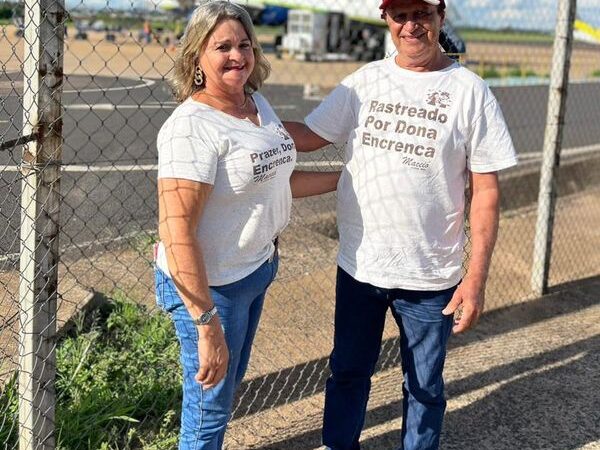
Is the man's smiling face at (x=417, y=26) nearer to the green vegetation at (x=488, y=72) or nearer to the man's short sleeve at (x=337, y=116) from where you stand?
the man's short sleeve at (x=337, y=116)

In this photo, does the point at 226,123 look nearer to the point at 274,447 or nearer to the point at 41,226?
the point at 41,226

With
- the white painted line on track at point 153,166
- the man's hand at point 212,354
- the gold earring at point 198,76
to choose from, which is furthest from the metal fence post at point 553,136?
the man's hand at point 212,354

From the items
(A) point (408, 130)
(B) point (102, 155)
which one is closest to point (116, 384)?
(A) point (408, 130)

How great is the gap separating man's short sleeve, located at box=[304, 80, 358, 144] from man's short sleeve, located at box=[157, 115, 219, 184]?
0.72 meters

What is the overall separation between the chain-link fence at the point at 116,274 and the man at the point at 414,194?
683mm

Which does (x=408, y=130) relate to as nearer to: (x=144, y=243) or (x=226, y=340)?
(x=226, y=340)

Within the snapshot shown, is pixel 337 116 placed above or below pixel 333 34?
above

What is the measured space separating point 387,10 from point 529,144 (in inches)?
359

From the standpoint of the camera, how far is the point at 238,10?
246 centimetres

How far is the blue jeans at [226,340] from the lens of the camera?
8.21 feet

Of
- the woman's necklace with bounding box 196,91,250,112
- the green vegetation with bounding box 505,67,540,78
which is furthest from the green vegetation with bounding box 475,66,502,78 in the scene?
the woman's necklace with bounding box 196,91,250,112

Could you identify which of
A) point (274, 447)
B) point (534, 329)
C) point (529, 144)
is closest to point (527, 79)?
point (529, 144)

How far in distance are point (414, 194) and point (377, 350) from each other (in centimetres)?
67

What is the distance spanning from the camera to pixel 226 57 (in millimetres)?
2416
